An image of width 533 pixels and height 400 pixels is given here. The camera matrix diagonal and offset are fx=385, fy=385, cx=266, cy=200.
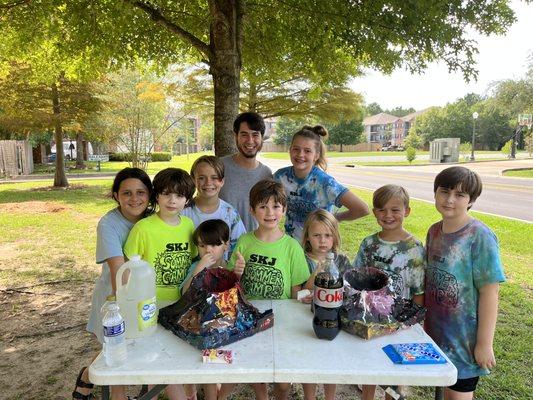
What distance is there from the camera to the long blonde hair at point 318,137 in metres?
3.14

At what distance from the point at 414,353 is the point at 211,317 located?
944mm

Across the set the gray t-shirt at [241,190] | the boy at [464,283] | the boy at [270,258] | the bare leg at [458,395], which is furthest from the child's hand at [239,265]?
the bare leg at [458,395]

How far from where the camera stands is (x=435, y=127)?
72438mm

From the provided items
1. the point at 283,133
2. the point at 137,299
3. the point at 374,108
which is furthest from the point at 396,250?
the point at 374,108

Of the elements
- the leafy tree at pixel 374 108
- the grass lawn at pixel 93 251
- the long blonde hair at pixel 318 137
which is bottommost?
the grass lawn at pixel 93 251

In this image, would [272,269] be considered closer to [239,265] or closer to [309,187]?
[239,265]

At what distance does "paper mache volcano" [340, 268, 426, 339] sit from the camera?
1.88 meters

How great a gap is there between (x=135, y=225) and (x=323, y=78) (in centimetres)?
416

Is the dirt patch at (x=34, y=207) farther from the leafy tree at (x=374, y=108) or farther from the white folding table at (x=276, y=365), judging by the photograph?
the leafy tree at (x=374, y=108)

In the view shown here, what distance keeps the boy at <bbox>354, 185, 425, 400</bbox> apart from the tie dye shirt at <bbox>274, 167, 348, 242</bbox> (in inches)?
20.2

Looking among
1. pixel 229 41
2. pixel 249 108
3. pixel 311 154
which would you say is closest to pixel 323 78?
pixel 229 41

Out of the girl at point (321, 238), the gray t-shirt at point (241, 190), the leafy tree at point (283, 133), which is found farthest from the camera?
the leafy tree at point (283, 133)

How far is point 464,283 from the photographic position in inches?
87.7

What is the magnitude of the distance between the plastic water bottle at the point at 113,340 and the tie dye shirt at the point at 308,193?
5.47 ft
